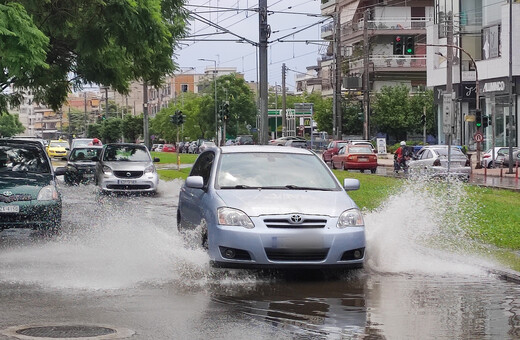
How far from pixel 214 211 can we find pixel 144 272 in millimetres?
1128

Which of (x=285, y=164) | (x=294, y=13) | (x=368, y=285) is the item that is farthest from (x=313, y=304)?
(x=294, y=13)

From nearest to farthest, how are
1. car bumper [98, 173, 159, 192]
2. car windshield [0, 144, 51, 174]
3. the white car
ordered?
car windshield [0, 144, 51, 174]
car bumper [98, 173, 159, 192]
the white car

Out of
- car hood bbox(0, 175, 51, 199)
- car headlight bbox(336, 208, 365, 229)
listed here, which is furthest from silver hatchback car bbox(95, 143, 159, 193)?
car headlight bbox(336, 208, 365, 229)

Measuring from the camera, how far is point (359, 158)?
153 feet

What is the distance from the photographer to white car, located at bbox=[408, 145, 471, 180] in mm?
35625

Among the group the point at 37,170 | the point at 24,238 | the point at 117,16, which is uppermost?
the point at 117,16

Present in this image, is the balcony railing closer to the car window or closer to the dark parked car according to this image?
the dark parked car

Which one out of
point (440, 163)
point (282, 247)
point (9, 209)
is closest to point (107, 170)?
point (9, 209)

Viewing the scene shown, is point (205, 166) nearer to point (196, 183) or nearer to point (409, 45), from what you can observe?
point (196, 183)

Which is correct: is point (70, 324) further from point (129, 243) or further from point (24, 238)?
point (24, 238)

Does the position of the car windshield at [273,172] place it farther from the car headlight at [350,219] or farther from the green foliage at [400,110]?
the green foliage at [400,110]

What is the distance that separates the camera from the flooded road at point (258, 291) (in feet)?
26.1

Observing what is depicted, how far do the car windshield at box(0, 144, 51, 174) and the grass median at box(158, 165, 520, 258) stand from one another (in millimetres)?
7599

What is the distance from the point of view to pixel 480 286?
1041cm
